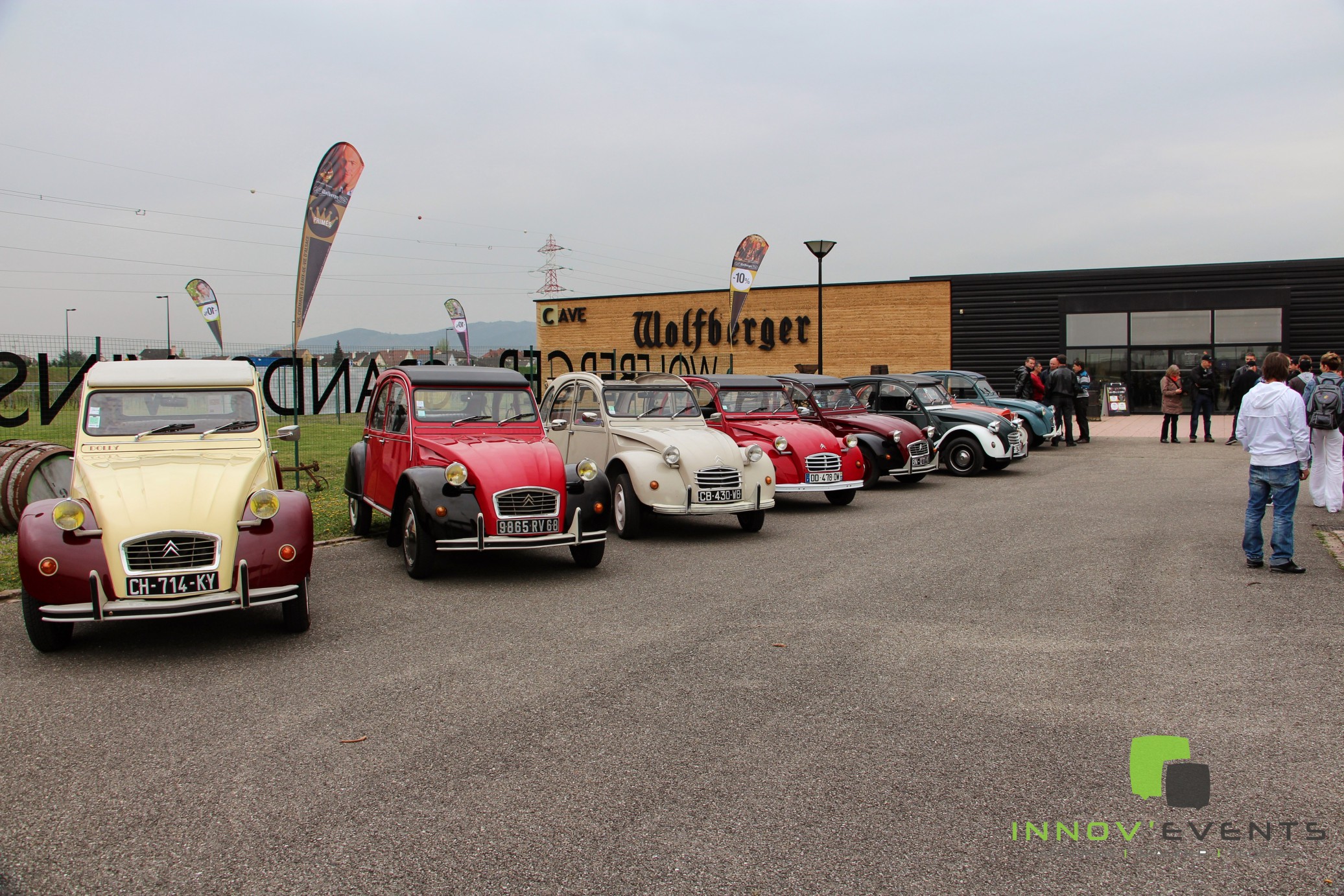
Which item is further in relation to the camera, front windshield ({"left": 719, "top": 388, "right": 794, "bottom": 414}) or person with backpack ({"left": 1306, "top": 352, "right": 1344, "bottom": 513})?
front windshield ({"left": 719, "top": 388, "right": 794, "bottom": 414})

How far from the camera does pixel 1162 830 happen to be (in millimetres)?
3598

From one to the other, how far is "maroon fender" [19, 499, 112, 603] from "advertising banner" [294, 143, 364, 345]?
6.51 meters

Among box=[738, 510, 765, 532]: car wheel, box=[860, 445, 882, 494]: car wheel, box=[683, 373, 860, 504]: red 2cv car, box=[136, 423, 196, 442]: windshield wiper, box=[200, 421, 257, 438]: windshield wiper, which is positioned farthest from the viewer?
box=[860, 445, 882, 494]: car wheel

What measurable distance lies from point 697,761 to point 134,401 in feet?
18.6

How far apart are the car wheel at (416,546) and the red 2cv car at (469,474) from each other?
1 centimetres

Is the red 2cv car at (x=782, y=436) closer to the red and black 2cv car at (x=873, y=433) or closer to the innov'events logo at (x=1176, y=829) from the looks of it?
the red and black 2cv car at (x=873, y=433)

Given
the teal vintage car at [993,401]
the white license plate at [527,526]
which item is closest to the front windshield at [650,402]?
the white license plate at [527,526]

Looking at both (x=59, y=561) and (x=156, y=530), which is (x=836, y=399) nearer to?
(x=156, y=530)

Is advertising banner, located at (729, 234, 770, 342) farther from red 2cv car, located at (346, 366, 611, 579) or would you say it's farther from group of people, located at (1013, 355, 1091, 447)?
red 2cv car, located at (346, 366, 611, 579)

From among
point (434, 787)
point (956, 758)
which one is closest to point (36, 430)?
point (434, 787)

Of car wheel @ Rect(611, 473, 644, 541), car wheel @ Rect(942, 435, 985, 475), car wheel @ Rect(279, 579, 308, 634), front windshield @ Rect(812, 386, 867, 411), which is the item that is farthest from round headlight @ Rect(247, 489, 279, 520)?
car wheel @ Rect(942, 435, 985, 475)

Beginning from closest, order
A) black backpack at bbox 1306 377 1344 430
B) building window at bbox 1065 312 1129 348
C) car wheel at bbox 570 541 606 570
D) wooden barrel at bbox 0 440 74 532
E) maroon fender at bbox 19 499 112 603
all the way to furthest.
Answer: maroon fender at bbox 19 499 112 603 → car wheel at bbox 570 541 606 570 → wooden barrel at bbox 0 440 74 532 → black backpack at bbox 1306 377 1344 430 → building window at bbox 1065 312 1129 348

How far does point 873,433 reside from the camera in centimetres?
1545

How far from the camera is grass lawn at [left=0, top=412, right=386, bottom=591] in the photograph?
9484mm
